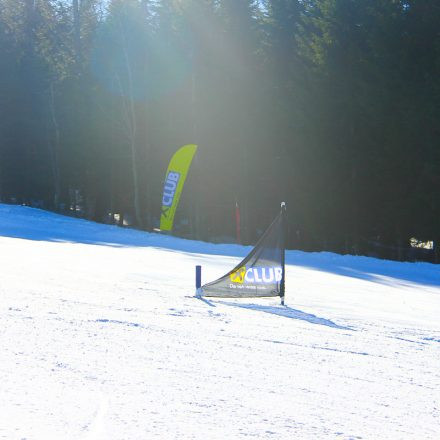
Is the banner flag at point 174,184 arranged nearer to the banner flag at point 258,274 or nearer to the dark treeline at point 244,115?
the dark treeline at point 244,115

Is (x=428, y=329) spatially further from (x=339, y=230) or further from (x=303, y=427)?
(x=339, y=230)

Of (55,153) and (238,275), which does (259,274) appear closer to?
(238,275)

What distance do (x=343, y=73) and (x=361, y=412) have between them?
23.7 metres

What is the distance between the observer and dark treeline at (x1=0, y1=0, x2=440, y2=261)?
25.7 m

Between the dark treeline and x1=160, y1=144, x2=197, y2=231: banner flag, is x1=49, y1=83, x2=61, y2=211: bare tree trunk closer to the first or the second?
the dark treeline

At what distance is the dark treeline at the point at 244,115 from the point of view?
25719 millimetres

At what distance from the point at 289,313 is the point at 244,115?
74.3 ft

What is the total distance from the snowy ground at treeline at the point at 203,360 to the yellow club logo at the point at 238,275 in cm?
39

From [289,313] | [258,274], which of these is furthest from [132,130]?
[289,313]

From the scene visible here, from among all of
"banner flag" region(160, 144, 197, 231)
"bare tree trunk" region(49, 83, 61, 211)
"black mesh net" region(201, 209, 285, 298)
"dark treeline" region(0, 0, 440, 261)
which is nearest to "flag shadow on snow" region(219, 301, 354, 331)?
→ "black mesh net" region(201, 209, 285, 298)

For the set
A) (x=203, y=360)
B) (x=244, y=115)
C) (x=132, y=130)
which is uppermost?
(x=244, y=115)

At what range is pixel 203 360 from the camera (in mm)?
6359

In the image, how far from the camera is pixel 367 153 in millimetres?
27000

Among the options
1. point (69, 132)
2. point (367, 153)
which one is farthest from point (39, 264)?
point (69, 132)
